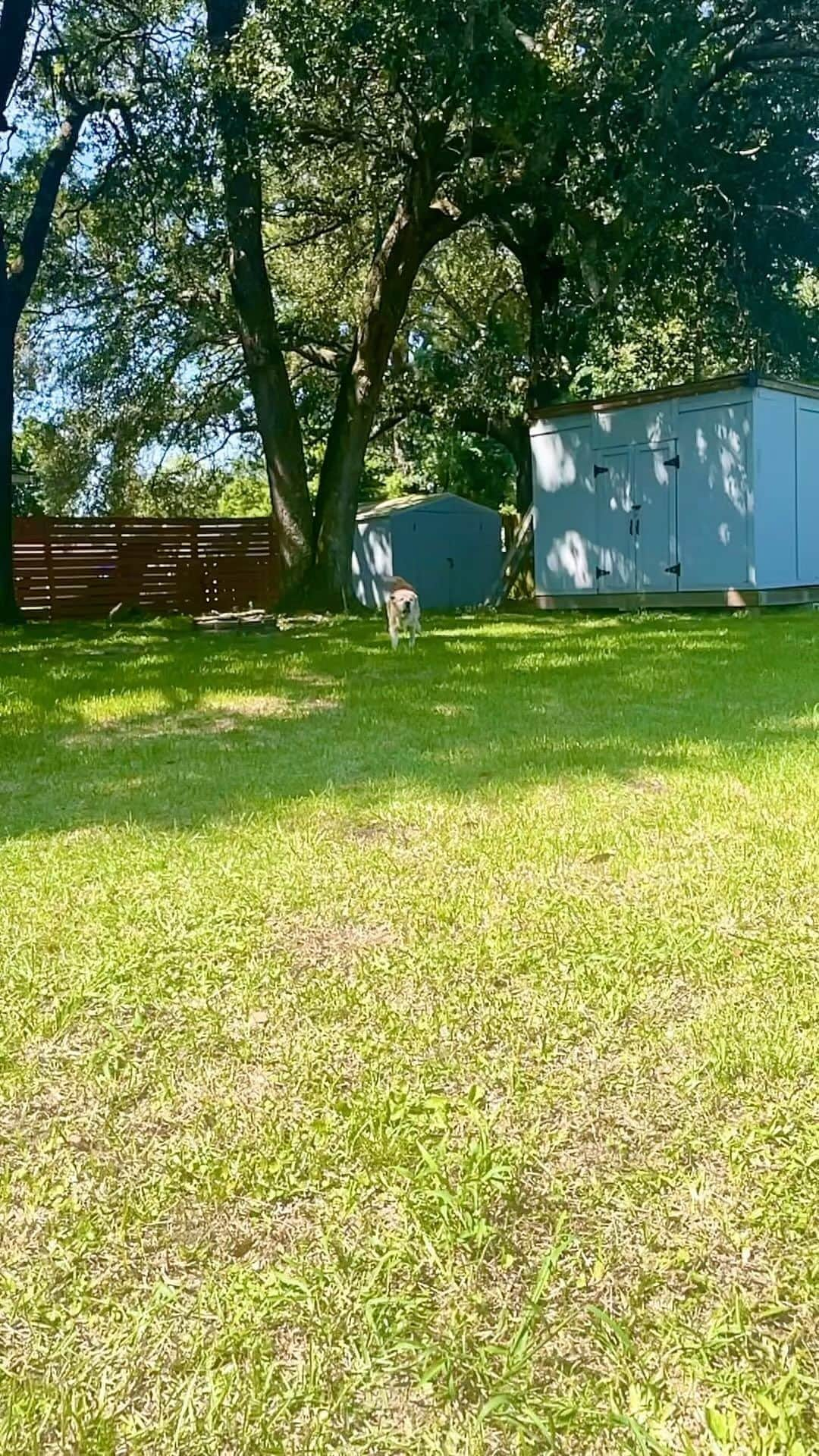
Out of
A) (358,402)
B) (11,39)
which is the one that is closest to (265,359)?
(358,402)

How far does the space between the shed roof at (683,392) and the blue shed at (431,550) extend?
5798 millimetres

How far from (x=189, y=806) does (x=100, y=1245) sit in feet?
7.05

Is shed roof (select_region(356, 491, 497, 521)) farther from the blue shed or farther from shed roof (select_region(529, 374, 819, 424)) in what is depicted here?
shed roof (select_region(529, 374, 819, 424))

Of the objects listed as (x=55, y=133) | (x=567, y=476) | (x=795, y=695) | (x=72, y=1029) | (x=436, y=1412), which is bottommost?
(x=436, y=1412)

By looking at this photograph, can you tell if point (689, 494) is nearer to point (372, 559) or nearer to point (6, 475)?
point (372, 559)

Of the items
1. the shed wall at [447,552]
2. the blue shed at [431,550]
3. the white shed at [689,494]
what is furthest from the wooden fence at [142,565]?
the white shed at [689,494]

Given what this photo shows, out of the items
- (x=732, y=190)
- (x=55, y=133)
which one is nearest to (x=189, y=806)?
(x=732, y=190)

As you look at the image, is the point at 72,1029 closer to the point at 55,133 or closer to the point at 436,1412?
the point at 436,1412

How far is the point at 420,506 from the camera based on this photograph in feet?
65.3

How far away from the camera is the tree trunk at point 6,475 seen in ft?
44.0

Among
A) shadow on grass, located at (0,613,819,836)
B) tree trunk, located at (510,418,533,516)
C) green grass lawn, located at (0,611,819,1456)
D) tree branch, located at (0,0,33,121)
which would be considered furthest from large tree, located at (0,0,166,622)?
green grass lawn, located at (0,611,819,1456)

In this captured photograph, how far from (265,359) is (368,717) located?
9.05m

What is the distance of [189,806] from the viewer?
336cm

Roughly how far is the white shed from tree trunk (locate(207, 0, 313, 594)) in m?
3.68
